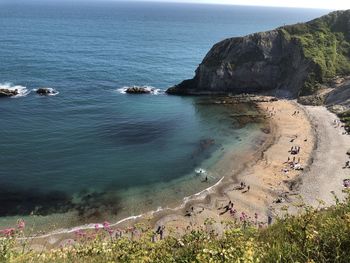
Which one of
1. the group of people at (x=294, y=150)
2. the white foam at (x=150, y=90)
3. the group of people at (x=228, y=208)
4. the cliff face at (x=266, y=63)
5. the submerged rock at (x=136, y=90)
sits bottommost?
the white foam at (x=150, y=90)

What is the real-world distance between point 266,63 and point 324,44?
56.4ft

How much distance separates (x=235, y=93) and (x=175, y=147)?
3487 cm

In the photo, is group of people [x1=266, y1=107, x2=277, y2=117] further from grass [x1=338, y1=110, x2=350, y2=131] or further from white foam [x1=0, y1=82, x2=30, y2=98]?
white foam [x1=0, y1=82, x2=30, y2=98]

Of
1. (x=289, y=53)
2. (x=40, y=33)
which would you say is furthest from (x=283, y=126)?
(x=40, y=33)

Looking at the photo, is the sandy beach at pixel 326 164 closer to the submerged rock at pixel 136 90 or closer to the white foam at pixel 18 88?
the submerged rock at pixel 136 90

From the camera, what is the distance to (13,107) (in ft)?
234

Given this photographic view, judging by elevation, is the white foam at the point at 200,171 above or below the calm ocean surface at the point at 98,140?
above

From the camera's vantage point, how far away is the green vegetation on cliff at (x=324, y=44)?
84.2 m

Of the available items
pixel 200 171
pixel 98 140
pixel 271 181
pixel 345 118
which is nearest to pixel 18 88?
pixel 98 140

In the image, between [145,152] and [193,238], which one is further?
[145,152]

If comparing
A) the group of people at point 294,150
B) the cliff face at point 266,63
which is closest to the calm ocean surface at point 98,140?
the group of people at point 294,150

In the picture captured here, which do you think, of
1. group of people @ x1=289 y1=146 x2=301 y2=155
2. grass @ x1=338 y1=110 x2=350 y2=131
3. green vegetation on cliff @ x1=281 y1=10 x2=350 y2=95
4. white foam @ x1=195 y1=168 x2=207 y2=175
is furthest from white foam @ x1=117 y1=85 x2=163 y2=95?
white foam @ x1=195 y1=168 x2=207 y2=175

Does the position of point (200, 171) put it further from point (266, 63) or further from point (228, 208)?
point (266, 63)

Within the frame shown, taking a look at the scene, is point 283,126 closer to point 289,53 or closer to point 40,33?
point 289,53
